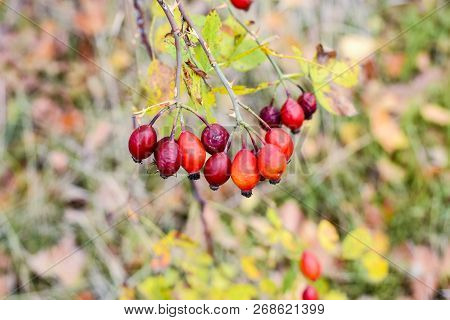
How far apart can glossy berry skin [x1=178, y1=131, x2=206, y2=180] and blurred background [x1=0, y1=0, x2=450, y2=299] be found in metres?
0.83

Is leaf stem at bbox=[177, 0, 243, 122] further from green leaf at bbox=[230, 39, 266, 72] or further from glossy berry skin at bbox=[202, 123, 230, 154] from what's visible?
green leaf at bbox=[230, 39, 266, 72]

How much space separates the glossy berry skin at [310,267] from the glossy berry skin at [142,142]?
0.69 metres

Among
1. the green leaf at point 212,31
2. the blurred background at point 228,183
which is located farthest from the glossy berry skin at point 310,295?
the green leaf at point 212,31

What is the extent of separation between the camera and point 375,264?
1822mm

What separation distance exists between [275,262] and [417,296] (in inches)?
19.0

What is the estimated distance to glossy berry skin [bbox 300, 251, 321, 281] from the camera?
1390mm

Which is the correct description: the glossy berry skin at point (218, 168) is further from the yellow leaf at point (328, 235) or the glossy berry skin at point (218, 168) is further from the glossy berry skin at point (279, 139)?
the yellow leaf at point (328, 235)

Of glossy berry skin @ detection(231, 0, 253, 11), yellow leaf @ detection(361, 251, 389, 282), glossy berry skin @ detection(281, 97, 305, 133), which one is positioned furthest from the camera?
yellow leaf @ detection(361, 251, 389, 282)

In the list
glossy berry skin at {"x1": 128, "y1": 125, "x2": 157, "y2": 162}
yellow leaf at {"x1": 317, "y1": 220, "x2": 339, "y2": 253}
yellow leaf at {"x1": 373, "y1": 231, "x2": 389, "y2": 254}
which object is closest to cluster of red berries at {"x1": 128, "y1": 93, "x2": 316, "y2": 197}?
glossy berry skin at {"x1": 128, "y1": 125, "x2": 157, "y2": 162}

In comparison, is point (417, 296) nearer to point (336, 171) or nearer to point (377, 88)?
point (336, 171)

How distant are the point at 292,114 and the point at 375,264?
37.8 inches

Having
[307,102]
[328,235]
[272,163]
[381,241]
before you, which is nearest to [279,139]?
[272,163]

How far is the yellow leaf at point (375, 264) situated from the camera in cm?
181

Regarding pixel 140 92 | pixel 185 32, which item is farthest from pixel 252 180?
pixel 140 92
